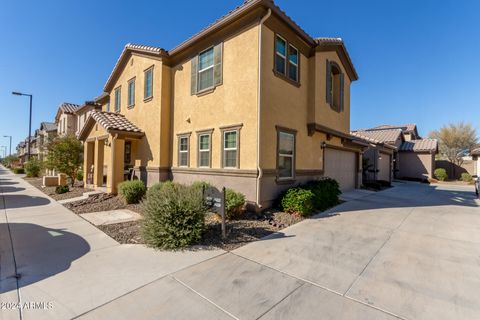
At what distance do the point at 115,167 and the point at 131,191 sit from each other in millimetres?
2539

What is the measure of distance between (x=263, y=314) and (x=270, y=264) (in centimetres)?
150

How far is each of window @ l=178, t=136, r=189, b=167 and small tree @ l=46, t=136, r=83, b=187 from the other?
8.67 meters

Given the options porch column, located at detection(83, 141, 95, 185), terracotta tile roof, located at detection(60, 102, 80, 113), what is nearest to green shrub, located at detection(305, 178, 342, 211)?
porch column, located at detection(83, 141, 95, 185)

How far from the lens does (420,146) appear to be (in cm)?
2530

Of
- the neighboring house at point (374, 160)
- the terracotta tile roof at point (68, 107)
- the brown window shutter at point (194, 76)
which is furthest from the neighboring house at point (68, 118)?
the neighboring house at point (374, 160)

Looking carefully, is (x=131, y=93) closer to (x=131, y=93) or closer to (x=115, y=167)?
(x=131, y=93)

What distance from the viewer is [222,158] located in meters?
9.49

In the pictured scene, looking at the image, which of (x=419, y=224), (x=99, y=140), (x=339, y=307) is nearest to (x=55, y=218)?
(x=99, y=140)

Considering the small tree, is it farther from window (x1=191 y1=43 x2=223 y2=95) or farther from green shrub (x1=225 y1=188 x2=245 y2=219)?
green shrub (x1=225 y1=188 x2=245 y2=219)

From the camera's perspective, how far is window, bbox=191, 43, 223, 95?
9.78 metres

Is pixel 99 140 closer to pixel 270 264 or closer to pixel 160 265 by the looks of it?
pixel 160 265

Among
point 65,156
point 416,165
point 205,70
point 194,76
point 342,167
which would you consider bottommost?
point 342,167

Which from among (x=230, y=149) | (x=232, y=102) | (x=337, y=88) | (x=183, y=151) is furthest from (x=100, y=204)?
(x=337, y=88)

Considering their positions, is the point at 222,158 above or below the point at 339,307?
above
